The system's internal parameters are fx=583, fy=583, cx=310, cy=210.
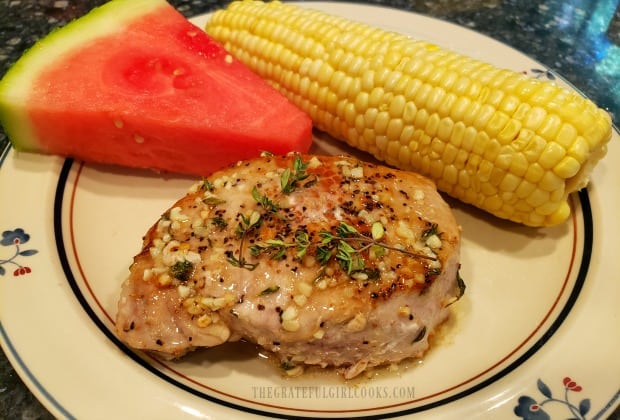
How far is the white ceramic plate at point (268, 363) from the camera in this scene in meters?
1.75

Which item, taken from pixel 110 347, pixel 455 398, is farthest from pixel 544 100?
pixel 110 347

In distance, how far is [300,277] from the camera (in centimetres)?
180

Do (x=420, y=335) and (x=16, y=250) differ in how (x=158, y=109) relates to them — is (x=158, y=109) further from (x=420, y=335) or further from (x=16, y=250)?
(x=420, y=335)

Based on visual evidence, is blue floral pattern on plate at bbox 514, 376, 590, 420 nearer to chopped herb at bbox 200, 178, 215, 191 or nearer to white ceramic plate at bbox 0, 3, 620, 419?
white ceramic plate at bbox 0, 3, 620, 419

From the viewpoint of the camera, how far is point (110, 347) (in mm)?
1884

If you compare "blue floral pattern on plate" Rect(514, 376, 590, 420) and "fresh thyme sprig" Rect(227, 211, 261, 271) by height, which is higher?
"fresh thyme sprig" Rect(227, 211, 261, 271)

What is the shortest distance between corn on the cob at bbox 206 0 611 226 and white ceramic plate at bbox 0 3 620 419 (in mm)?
219

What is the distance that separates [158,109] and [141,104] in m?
0.07

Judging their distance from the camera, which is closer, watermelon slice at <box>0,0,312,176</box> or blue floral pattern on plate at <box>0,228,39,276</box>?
blue floral pattern on plate at <box>0,228,39,276</box>

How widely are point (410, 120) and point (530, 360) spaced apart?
0.97 metres

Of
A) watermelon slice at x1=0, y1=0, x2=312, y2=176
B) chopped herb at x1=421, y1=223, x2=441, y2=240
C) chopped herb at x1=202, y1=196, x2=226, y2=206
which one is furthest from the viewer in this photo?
watermelon slice at x1=0, y1=0, x2=312, y2=176

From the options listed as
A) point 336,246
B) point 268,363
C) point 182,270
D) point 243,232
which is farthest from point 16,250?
point 336,246

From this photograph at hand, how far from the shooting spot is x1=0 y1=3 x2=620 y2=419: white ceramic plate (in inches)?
68.9

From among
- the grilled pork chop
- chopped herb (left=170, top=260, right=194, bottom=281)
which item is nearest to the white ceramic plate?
the grilled pork chop
